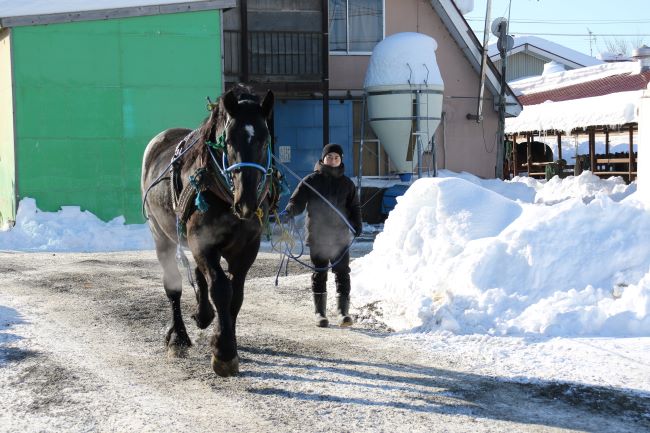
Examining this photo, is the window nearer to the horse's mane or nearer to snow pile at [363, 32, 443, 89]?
snow pile at [363, 32, 443, 89]

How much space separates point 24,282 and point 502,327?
6934mm

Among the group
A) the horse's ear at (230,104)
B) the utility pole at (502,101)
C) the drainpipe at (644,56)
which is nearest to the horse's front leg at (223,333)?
the horse's ear at (230,104)

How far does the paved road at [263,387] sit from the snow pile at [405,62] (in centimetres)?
1345

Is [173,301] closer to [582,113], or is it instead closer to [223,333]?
[223,333]

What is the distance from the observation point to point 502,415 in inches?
226

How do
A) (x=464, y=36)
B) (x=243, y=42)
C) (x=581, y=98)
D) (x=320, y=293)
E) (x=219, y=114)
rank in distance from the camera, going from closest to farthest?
(x=219, y=114) → (x=320, y=293) → (x=243, y=42) → (x=464, y=36) → (x=581, y=98)

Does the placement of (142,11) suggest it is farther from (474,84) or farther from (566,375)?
(566,375)

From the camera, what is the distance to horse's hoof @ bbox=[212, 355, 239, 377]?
22.0ft

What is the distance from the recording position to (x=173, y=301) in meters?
8.11

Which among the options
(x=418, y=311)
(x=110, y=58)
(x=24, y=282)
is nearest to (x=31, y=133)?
(x=110, y=58)

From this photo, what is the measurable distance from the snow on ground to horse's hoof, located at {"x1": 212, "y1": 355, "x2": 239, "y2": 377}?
1.75m

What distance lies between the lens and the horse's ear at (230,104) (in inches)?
263

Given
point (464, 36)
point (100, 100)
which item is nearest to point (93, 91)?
point (100, 100)

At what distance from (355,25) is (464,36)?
311cm
